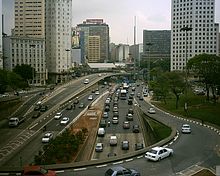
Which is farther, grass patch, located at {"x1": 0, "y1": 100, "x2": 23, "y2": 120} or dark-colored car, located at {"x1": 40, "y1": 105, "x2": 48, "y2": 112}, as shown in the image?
dark-colored car, located at {"x1": 40, "y1": 105, "x2": 48, "y2": 112}

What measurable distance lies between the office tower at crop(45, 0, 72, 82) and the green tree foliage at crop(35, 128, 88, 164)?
95.5 metres

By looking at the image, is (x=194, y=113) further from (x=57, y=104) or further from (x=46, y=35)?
(x=46, y=35)

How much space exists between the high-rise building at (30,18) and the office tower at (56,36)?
4.62m

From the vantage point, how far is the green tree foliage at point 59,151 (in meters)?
26.2

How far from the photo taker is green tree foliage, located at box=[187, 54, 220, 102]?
180 feet

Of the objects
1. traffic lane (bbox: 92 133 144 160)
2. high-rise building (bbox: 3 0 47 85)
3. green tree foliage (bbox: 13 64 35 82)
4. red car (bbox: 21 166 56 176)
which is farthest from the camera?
high-rise building (bbox: 3 0 47 85)

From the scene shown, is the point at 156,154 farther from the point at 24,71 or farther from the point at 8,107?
the point at 24,71

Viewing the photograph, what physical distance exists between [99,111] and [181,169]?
1491 inches

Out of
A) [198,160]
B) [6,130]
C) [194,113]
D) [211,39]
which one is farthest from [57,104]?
[211,39]

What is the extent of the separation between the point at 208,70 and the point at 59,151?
34.8 metres

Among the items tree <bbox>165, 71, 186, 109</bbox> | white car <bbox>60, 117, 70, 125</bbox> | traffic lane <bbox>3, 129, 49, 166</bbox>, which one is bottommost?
traffic lane <bbox>3, 129, 49, 166</bbox>

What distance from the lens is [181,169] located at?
830 inches

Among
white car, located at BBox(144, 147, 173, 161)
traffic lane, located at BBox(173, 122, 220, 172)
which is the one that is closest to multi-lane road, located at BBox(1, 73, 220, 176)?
traffic lane, located at BBox(173, 122, 220, 172)

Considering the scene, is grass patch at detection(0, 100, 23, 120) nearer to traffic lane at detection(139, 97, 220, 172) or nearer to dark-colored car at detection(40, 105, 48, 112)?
dark-colored car at detection(40, 105, 48, 112)
